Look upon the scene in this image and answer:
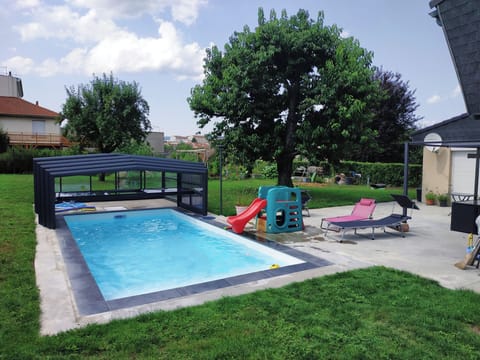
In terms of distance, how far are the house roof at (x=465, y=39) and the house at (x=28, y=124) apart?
114 feet

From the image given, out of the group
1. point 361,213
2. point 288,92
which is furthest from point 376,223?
point 288,92

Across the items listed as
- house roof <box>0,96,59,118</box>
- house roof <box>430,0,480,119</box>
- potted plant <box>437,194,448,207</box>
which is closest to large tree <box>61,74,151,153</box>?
house roof <box>0,96,59,118</box>

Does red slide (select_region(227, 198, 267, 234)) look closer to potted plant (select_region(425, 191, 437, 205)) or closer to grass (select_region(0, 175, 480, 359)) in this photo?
grass (select_region(0, 175, 480, 359))

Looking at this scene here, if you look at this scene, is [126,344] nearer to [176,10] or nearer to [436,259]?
[436,259]

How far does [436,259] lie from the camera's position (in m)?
7.07

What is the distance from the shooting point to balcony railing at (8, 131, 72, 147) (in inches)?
1333

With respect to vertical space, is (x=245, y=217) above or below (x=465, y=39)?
below

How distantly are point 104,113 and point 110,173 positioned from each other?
11393 millimetres

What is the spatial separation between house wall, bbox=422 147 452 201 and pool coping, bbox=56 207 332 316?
10690 millimetres

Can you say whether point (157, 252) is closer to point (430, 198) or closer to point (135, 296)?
point (135, 296)

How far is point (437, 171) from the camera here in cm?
1590

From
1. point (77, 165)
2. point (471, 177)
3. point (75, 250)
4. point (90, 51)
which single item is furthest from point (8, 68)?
point (471, 177)

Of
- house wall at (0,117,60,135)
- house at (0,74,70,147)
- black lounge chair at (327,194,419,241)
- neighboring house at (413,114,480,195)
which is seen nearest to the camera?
black lounge chair at (327,194,419,241)

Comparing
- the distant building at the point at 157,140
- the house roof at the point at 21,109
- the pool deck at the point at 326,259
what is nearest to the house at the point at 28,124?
the house roof at the point at 21,109
